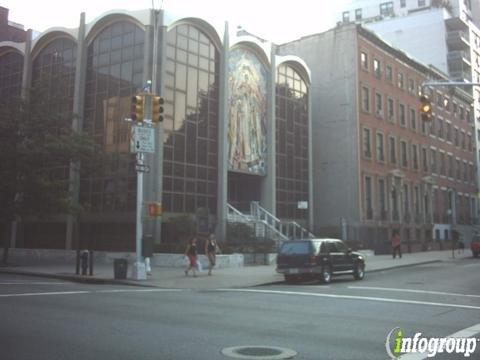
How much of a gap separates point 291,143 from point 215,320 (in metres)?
31.2

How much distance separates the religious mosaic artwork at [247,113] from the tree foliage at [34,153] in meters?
10.2

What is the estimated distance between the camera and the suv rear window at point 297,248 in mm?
19922

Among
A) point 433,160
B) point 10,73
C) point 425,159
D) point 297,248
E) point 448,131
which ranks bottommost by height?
point 297,248

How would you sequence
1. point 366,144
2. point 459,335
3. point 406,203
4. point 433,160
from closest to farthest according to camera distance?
point 459,335 → point 366,144 → point 406,203 → point 433,160

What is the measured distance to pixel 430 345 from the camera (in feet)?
25.9

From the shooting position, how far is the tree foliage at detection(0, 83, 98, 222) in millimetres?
27219

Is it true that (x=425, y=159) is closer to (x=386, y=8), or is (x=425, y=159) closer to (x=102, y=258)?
(x=386, y=8)

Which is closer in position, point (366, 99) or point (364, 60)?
point (366, 99)

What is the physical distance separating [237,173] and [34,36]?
16.8 m

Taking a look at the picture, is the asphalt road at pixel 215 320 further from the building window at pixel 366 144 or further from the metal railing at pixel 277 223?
the building window at pixel 366 144

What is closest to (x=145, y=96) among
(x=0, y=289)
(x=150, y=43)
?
(x=0, y=289)

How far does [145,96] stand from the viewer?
2083 centimetres

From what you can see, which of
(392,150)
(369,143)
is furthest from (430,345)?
(392,150)

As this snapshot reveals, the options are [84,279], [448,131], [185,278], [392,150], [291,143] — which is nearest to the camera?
[84,279]
